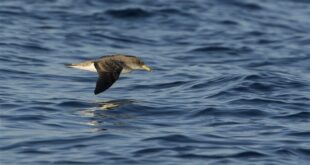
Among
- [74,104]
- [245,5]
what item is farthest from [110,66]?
[245,5]

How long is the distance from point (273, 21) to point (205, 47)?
377 cm

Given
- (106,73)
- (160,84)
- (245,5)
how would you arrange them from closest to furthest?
Answer: 1. (106,73)
2. (160,84)
3. (245,5)

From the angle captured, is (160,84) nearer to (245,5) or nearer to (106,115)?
(106,115)

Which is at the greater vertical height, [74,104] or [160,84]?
[74,104]

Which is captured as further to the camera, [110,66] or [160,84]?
[160,84]

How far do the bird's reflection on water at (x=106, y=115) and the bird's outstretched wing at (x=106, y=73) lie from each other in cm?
Answer: 33

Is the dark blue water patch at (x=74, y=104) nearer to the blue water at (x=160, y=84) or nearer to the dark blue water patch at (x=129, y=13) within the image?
the blue water at (x=160, y=84)

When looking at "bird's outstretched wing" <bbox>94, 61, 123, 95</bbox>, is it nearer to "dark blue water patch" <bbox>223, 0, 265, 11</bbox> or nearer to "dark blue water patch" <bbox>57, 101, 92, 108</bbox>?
"dark blue water patch" <bbox>57, 101, 92, 108</bbox>

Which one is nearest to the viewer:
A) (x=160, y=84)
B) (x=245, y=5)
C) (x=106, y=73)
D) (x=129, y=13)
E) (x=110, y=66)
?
(x=106, y=73)

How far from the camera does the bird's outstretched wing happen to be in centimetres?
1240

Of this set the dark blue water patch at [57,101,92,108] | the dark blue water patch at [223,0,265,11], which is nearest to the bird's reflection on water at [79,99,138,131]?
the dark blue water patch at [57,101,92,108]

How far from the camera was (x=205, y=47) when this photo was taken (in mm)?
18781

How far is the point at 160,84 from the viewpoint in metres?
15.0

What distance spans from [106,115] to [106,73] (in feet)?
2.85
